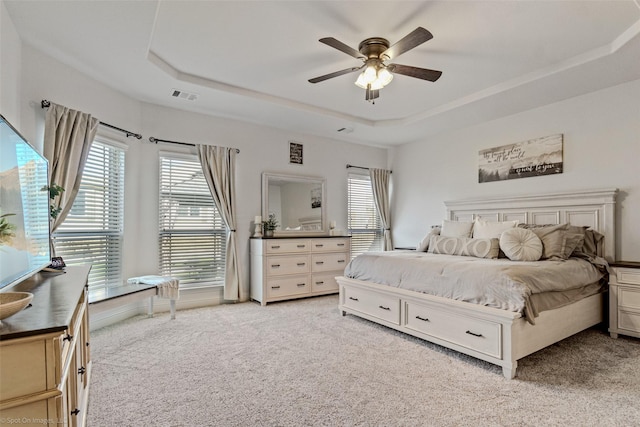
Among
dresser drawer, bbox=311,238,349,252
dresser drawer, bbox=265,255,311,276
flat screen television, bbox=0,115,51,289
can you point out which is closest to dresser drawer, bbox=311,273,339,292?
dresser drawer, bbox=265,255,311,276

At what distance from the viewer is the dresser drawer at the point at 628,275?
3102mm

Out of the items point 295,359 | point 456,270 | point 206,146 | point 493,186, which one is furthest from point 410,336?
point 206,146

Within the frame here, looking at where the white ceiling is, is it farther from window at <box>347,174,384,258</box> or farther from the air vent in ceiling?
window at <box>347,174,384,258</box>

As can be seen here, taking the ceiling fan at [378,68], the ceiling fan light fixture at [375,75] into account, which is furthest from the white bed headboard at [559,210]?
the ceiling fan light fixture at [375,75]

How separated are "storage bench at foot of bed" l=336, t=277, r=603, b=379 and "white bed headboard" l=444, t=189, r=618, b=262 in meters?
0.80

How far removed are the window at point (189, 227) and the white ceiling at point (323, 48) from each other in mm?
860

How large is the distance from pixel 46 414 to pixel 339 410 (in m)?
1.47

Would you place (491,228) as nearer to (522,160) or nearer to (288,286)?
(522,160)

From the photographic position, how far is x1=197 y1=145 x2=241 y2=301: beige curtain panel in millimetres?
4453

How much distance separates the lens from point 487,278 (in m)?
2.62

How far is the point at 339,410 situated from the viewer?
1.99 metres

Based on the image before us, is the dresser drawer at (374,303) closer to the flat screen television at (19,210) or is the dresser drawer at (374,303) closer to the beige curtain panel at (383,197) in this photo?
the beige curtain panel at (383,197)

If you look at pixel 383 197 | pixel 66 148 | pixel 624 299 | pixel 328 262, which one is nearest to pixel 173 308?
pixel 66 148

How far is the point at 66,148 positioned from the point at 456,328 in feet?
12.4
